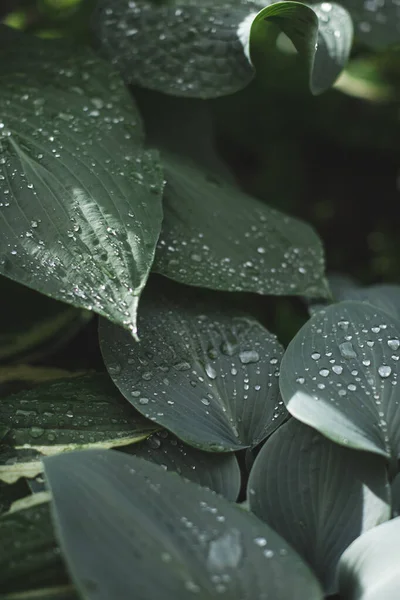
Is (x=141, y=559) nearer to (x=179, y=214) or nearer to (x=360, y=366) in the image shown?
(x=360, y=366)

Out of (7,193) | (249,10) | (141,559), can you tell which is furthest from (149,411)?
(249,10)

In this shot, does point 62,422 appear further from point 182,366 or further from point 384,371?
point 384,371

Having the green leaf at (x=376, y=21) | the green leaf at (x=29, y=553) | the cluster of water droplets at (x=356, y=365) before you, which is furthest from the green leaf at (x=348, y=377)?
the green leaf at (x=376, y=21)

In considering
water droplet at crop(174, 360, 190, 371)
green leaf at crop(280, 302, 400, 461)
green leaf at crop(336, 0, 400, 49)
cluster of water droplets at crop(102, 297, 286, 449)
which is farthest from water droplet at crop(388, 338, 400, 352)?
green leaf at crop(336, 0, 400, 49)

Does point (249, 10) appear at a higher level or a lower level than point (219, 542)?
higher

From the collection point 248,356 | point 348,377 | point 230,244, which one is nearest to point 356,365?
point 348,377
